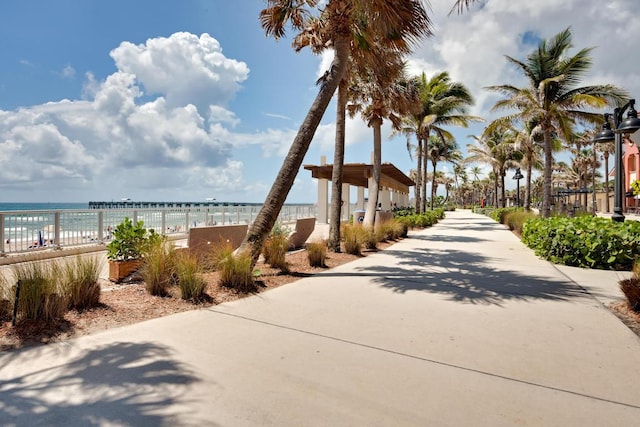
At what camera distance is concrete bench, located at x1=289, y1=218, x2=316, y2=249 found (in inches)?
443

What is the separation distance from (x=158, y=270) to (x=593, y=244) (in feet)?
30.1

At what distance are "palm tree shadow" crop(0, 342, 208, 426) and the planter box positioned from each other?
10.6 ft

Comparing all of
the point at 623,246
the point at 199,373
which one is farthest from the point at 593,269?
the point at 199,373

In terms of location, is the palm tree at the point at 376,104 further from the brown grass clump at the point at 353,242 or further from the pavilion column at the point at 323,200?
the pavilion column at the point at 323,200

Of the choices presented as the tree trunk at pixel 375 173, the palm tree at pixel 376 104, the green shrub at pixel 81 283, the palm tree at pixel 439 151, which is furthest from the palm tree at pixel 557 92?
the palm tree at pixel 439 151

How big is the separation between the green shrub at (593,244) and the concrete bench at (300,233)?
6.98m

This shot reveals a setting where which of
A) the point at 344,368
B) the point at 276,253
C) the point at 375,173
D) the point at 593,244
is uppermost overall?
the point at 375,173

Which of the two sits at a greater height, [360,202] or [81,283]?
[360,202]

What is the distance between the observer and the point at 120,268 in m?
6.45

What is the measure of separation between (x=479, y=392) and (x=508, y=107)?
681 inches

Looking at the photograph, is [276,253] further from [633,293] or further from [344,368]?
[633,293]

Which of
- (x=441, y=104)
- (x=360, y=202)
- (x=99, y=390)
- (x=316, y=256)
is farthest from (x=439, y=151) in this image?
(x=99, y=390)

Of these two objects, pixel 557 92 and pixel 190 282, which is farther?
pixel 557 92

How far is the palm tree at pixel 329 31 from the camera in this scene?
7102 mm
